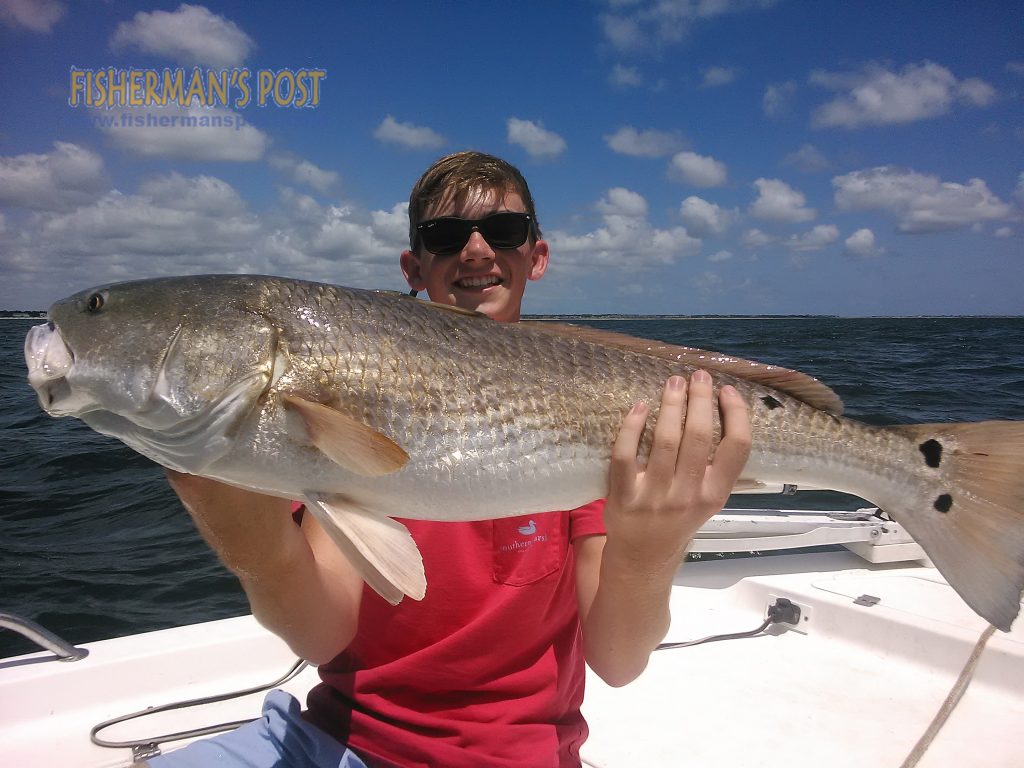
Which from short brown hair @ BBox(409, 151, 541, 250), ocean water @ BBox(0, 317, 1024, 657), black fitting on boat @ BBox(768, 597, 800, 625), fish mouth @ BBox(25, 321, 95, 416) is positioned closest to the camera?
fish mouth @ BBox(25, 321, 95, 416)

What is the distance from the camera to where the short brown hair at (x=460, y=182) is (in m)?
3.47

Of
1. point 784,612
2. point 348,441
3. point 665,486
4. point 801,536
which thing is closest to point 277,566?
point 348,441

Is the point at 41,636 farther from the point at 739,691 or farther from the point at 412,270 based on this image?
the point at 739,691

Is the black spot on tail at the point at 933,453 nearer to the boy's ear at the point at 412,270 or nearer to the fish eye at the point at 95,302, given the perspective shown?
the boy's ear at the point at 412,270

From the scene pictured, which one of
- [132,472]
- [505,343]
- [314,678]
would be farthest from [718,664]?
[132,472]

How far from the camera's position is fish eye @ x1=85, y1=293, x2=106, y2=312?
7.39ft

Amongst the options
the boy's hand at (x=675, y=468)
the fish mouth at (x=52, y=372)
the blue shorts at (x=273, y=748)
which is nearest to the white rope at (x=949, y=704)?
the boy's hand at (x=675, y=468)

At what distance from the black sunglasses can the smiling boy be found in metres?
1.38

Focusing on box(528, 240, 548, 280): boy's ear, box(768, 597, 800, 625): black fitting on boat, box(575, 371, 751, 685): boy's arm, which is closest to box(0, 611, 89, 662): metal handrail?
box(575, 371, 751, 685): boy's arm

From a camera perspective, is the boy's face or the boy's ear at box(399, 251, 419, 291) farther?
the boy's ear at box(399, 251, 419, 291)

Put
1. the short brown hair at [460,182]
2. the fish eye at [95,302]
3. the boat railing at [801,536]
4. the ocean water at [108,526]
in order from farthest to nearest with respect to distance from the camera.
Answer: the ocean water at [108,526] < the boat railing at [801,536] < the short brown hair at [460,182] < the fish eye at [95,302]

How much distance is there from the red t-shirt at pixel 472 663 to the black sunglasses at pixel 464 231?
4.55 feet

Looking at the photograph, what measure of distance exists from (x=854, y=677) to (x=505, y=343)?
343 cm

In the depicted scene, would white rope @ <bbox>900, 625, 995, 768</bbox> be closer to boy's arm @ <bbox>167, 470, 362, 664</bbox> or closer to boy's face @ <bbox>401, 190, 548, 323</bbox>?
boy's arm @ <bbox>167, 470, 362, 664</bbox>
